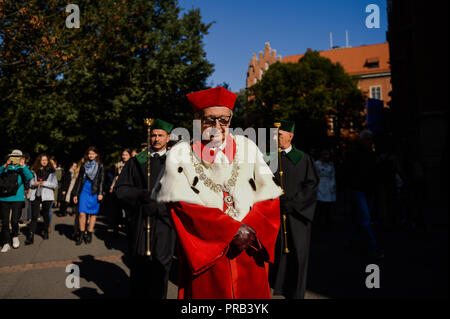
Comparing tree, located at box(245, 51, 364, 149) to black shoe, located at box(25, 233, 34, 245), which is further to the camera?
tree, located at box(245, 51, 364, 149)

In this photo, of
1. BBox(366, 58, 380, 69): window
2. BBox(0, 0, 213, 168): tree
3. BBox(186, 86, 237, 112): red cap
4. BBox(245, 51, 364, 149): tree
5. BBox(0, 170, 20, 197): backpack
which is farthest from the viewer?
BBox(366, 58, 380, 69): window

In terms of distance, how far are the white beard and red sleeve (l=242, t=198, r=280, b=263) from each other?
56mm

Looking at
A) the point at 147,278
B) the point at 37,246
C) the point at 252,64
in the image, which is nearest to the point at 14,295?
the point at 147,278

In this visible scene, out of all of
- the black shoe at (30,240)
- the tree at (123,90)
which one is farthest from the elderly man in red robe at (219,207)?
the tree at (123,90)

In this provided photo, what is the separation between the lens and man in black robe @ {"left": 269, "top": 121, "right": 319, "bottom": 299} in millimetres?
4004

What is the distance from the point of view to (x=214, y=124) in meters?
2.49

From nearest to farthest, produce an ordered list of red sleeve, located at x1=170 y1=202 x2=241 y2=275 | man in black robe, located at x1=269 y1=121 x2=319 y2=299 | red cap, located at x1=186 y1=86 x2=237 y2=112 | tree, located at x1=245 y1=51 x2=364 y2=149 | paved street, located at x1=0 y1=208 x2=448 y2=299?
red sleeve, located at x1=170 y1=202 x2=241 y2=275 → red cap, located at x1=186 y1=86 x2=237 y2=112 → man in black robe, located at x1=269 y1=121 x2=319 y2=299 → paved street, located at x1=0 y1=208 x2=448 y2=299 → tree, located at x1=245 y1=51 x2=364 y2=149

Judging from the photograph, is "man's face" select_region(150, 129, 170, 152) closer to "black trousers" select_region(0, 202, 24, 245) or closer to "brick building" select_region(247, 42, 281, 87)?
"black trousers" select_region(0, 202, 24, 245)

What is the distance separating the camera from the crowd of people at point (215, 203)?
2275 mm

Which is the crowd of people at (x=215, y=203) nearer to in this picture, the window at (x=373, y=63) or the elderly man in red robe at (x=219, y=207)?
the elderly man in red robe at (x=219, y=207)

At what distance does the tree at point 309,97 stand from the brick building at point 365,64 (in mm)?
11902

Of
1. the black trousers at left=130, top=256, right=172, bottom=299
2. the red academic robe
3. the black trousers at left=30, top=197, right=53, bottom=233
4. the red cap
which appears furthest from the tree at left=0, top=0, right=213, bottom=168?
the red academic robe

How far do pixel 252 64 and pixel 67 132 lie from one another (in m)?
50.5

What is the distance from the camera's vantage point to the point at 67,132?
16.5m
